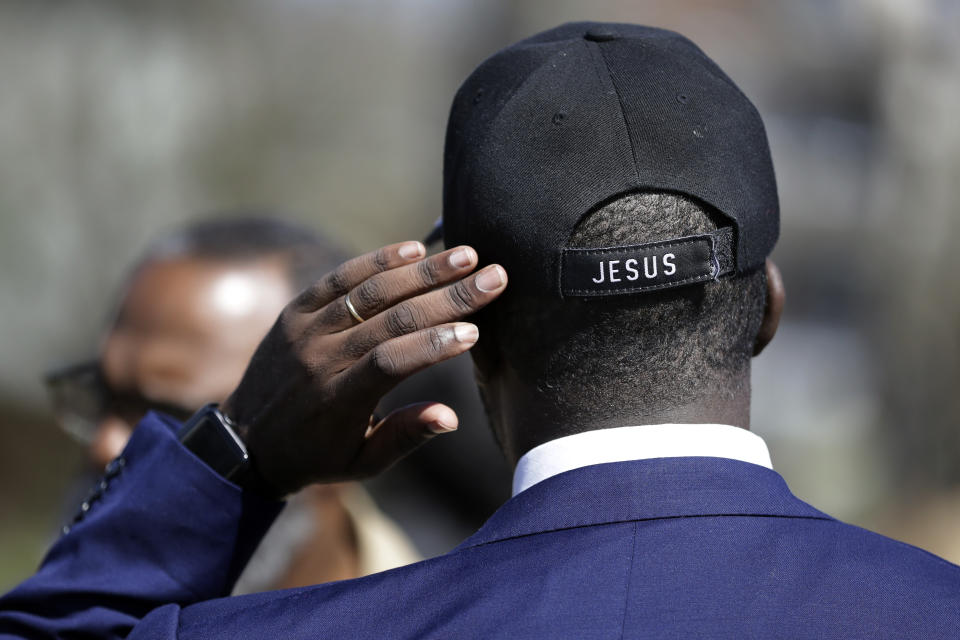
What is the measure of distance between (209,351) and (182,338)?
0.31 feet

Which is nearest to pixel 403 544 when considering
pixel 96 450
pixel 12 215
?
pixel 96 450

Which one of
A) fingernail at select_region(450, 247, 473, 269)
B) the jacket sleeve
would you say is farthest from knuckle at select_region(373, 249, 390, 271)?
the jacket sleeve

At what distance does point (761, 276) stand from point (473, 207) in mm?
497

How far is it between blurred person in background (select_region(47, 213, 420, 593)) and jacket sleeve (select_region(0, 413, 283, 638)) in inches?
40.9

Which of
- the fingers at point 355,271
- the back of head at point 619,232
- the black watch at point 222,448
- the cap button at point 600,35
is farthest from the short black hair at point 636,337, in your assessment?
the black watch at point 222,448

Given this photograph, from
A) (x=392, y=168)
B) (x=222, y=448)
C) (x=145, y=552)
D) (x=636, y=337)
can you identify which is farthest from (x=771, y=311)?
(x=392, y=168)

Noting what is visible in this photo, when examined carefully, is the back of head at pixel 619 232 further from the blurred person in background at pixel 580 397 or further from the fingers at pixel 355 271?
the fingers at pixel 355 271

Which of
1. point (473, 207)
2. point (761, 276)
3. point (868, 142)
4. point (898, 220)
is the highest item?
point (473, 207)

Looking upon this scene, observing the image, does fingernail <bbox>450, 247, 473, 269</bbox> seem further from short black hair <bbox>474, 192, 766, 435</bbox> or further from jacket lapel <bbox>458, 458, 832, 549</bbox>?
jacket lapel <bbox>458, 458, 832, 549</bbox>

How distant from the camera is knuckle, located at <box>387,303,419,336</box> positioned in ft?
4.83

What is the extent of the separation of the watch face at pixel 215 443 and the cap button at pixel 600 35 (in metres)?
0.93

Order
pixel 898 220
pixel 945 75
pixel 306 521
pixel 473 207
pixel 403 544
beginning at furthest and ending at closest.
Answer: pixel 898 220
pixel 945 75
pixel 403 544
pixel 306 521
pixel 473 207

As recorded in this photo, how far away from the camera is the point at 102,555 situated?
169 cm

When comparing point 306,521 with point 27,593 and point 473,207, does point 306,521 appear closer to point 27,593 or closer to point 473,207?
point 27,593
